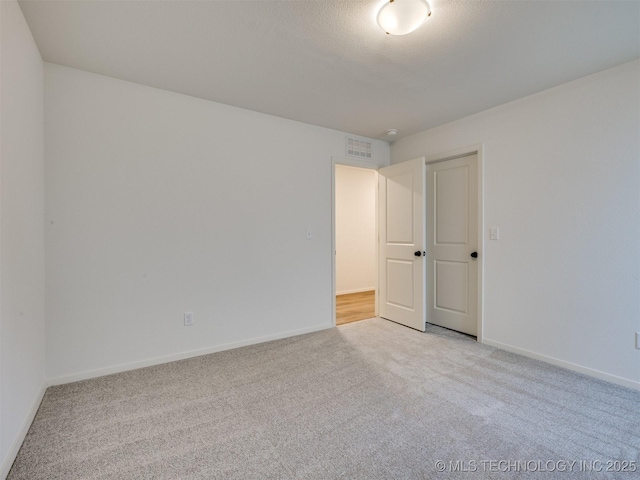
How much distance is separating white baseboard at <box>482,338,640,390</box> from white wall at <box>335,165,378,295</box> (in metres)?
3.06


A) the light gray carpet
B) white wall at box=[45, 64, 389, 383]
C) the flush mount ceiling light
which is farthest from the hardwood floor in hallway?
the flush mount ceiling light

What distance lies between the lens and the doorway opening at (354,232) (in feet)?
19.4

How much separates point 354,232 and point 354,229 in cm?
6

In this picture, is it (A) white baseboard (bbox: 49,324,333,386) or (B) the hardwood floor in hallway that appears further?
(B) the hardwood floor in hallway

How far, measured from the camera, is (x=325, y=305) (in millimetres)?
3607

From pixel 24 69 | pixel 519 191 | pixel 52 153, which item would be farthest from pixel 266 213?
pixel 519 191

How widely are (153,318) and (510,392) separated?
2.85 meters

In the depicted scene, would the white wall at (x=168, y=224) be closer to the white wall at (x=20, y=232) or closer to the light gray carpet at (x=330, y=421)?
the white wall at (x=20, y=232)

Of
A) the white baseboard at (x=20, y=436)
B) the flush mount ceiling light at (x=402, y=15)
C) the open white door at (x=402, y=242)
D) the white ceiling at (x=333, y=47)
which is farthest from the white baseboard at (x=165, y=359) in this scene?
the flush mount ceiling light at (x=402, y=15)

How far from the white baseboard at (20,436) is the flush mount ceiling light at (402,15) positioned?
2.91 metres

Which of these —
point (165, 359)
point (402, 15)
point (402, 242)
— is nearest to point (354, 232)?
point (402, 242)

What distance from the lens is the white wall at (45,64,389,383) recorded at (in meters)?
2.28

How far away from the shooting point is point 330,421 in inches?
71.5

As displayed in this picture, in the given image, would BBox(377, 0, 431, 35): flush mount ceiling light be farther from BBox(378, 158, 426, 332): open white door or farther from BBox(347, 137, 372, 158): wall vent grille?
BBox(347, 137, 372, 158): wall vent grille
